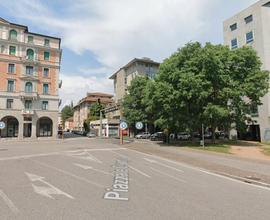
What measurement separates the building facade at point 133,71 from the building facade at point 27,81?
21.0 meters

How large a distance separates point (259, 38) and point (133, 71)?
3873 cm

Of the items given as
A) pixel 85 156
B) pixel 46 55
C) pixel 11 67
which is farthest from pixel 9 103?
pixel 85 156

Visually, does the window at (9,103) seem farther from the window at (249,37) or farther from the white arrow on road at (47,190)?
the window at (249,37)

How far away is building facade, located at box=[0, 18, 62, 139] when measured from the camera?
46062mm

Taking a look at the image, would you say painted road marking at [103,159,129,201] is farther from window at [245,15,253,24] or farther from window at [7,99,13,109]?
window at [7,99,13,109]

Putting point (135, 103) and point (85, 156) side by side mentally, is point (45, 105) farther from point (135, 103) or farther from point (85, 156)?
point (85, 156)

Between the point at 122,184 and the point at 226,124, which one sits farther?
the point at 226,124

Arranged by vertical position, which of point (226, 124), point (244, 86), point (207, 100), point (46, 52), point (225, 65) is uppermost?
point (46, 52)

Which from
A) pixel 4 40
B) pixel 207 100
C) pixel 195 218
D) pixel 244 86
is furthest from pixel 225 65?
pixel 4 40

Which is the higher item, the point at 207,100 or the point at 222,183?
the point at 207,100

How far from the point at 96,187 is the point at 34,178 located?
2.96m

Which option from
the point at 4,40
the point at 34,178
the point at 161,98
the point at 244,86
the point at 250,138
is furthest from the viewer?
the point at 4,40

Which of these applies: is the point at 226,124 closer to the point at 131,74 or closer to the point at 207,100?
the point at 207,100

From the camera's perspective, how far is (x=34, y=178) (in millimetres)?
9516
